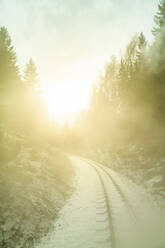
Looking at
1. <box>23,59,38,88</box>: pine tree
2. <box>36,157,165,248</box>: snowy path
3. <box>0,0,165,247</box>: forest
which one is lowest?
<box>36,157,165,248</box>: snowy path

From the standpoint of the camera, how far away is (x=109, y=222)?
671 cm

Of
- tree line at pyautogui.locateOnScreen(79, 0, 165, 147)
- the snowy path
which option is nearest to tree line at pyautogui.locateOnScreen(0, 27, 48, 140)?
the snowy path

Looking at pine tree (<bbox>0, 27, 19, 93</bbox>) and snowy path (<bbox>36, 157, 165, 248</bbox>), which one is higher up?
pine tree (<bbox>0, 27, 19, 93</bbox>)

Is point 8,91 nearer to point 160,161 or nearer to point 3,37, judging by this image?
point 3,37

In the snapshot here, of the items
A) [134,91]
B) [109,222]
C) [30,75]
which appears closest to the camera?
[109,222]

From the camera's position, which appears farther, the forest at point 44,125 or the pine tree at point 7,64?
the pine tree at point 7,64

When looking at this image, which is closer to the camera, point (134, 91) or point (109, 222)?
point (109, 222)

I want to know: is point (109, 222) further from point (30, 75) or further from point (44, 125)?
point (30, 75)

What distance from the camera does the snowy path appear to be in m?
5.60

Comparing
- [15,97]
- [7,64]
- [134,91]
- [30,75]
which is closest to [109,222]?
[134,91]

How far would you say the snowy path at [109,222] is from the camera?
5.60m

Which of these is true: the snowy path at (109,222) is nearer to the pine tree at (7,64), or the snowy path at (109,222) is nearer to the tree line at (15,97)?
the tree line at (15,97)

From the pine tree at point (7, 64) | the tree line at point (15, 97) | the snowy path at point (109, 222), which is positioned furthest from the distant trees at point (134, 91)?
the pine tree at point (7, 64)

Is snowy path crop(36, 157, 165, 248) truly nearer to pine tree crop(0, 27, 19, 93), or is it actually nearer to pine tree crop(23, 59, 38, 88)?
pine tree crop(0, 27, 19, 93)
